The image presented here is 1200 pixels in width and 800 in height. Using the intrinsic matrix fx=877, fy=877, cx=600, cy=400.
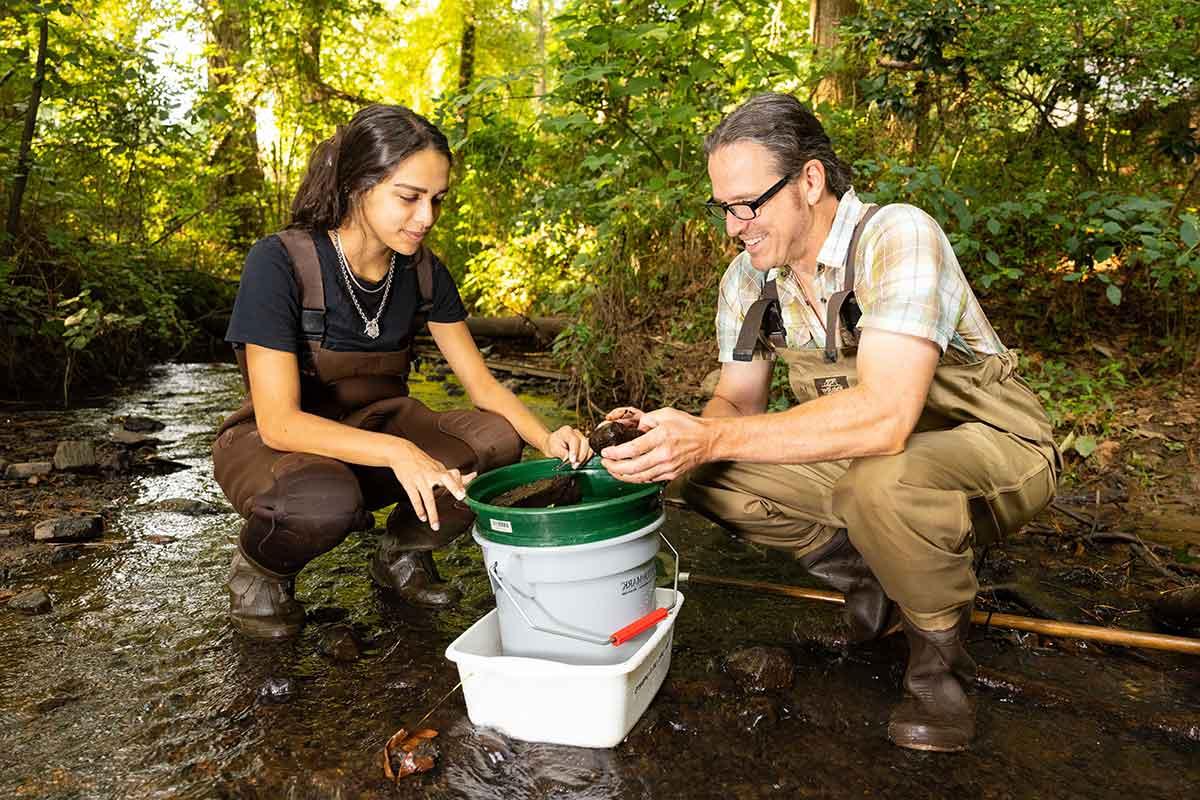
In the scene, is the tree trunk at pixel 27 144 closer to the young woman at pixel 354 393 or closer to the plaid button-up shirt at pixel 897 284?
the young woman at pixel 354 393

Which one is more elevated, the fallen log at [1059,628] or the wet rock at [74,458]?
the fallen log at [1059,628]

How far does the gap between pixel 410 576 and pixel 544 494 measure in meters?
0.97

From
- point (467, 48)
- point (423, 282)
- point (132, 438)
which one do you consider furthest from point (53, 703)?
point (467, 48)

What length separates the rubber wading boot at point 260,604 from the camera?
2.75 metres

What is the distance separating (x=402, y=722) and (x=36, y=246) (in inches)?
260

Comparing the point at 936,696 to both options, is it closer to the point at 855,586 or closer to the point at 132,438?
the point at 855,586

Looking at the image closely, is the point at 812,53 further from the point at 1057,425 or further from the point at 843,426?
the point at 843,426

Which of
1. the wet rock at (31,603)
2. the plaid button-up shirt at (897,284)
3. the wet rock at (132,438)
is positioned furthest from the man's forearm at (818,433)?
the wet rock at (132,438)

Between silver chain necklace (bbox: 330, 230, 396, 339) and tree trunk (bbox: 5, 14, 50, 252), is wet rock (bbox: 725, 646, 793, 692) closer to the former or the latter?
silver chain necklace (bbox: 330, 230, 396, 339)

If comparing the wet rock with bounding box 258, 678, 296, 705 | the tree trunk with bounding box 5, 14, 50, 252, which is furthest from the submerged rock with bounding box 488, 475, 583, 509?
the tree trunk with bounding box 5, 14, 50, 252

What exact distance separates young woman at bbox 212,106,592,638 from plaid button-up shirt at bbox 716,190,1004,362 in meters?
0.82

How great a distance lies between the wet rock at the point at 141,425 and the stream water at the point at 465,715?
9.73 feet

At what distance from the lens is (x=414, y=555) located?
311 centimetres

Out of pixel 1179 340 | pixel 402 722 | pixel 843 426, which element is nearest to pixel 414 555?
pixel 402 722
